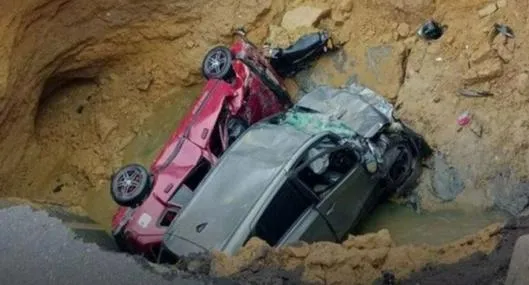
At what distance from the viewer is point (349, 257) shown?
33.2 ft

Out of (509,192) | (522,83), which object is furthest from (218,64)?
(509,192)

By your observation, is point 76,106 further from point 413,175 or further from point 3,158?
point 413,175

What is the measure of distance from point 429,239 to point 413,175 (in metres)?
1.06

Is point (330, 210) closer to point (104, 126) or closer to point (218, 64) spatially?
point (218, 64)

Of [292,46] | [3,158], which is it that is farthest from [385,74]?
[3,158]

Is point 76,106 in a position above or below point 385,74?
above

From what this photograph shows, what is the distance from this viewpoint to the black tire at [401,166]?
40.8ft

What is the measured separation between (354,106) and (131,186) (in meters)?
2.98

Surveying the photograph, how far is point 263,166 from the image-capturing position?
1151 centimetres

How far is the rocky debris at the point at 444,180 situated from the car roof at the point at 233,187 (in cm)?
180

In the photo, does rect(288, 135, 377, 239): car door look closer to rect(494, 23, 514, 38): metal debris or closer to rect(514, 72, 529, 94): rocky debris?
rect(514, 72, 529, 94): rocky debris

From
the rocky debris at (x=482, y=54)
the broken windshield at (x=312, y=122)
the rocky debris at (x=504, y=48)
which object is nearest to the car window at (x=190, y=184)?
the broken windshield at (x=312, y=122)

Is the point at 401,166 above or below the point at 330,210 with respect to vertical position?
below

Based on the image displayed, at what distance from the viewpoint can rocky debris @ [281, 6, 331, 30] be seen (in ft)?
45.6
